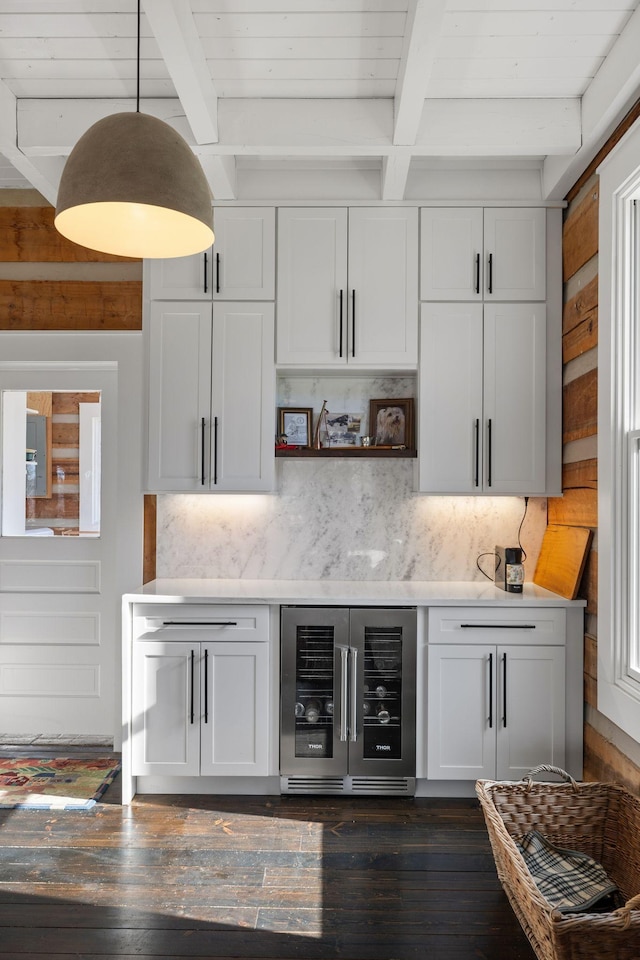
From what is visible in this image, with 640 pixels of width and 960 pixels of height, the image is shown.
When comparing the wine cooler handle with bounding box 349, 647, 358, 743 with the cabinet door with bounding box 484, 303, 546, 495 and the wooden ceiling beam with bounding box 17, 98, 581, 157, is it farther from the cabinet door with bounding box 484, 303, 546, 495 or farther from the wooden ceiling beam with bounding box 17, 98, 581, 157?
the wooden ceiling beam with bounding box 17, 98, 581, 157

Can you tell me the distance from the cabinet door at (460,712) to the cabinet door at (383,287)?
54.9 inches

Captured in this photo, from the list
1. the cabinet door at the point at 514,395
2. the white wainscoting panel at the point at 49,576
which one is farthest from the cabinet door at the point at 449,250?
the white wainscoting panel at the point at 49,576

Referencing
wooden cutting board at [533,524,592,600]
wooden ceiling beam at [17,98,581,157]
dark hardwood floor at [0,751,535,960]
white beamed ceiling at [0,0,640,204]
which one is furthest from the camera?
wooden cutting board at [533,524,592,600]

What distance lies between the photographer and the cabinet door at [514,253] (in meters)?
3.36

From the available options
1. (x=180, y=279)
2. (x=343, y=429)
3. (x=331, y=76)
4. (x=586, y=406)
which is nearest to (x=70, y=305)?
(x=180, y=279)

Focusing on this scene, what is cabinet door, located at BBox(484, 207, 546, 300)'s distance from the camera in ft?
11.0

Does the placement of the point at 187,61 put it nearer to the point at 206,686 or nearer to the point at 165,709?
the point at 206,686

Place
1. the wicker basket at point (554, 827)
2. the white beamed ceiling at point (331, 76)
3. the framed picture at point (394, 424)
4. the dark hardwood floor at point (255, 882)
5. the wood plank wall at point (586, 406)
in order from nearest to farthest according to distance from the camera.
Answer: the wicker basket at point (554, 827), the dark hardwood floor at point (255, 882), the white beamed ceiling at point (331, 76), the wood plank wall at point (586, 406), the framed picture at point (394, 424)

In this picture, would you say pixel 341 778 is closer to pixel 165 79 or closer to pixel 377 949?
pixel 377 949

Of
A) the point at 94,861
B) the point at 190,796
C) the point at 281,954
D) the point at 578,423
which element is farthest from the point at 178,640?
the point at 578,423

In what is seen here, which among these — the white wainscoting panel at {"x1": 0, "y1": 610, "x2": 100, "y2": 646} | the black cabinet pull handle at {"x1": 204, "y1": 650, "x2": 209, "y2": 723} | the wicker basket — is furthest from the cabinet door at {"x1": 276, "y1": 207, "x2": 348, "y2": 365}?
the wicker basket

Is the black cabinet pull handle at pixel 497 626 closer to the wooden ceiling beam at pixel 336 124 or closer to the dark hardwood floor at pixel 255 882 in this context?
the dark hardwood floor at pixel 255 882

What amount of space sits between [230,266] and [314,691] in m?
2.07

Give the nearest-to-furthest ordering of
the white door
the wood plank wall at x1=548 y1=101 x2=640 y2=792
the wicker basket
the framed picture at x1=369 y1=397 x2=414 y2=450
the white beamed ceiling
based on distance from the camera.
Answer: the wicker basket < the white beamed ceiling < the wood plank wall at x1=548 y1=101 x2=640 y2=792 < the framed picture at x1=369 y1=397 x2=414 y2=450 < the white door
